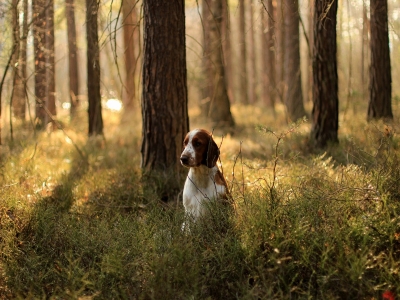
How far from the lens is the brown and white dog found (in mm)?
4844

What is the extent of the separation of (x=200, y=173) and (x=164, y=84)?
195 cm

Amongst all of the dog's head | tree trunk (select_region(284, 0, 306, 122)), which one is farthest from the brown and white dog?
tree trunk (select_region(284, 0, 306, 122))

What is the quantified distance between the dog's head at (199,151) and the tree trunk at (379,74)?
628cm

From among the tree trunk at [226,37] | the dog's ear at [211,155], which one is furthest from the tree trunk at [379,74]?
the dog's ear at [211,155]

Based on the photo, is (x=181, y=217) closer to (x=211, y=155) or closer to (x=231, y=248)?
(x=211, y=155)

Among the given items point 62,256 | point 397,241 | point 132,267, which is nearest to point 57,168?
point 62,256

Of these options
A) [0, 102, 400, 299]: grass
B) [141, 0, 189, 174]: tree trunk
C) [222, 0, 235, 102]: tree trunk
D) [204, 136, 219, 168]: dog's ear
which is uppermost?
[222, 0, 235, 102]: tree trunk

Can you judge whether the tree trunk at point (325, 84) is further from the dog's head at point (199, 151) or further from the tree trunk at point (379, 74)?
the dog's head at point (199, 151)

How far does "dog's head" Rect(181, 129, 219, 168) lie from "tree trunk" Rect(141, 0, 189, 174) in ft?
5.24

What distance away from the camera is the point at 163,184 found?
20.9 feet

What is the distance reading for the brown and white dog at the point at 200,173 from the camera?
15.9 feet

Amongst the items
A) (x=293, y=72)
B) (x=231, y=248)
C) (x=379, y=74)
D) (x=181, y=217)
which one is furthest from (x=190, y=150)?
(x=293, y=72)

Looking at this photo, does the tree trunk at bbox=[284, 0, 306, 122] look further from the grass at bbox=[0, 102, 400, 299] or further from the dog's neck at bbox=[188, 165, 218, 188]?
the dog's neck at bbox=[188, 165, 218, 188]

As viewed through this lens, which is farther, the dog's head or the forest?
the dog's head
